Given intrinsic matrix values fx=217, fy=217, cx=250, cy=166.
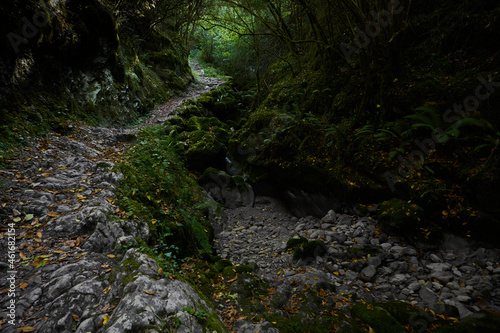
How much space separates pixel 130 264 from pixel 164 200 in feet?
8.03

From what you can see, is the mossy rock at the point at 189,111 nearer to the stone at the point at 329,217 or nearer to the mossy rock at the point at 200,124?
the mossy rock at the point at 200,124

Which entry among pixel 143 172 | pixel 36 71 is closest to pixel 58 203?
pixel 143 172

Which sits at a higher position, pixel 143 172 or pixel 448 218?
→ pixel 143 172

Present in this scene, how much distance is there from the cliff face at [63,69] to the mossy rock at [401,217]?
775 cm

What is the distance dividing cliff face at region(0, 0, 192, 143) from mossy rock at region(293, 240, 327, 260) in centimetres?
624

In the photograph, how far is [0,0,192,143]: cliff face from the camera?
461 cm

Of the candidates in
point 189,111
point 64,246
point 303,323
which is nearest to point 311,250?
point 303,323

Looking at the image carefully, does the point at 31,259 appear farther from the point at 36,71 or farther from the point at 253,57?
the point at 253,57

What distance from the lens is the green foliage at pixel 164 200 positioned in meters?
3.97

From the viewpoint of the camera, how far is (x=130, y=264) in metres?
2.67

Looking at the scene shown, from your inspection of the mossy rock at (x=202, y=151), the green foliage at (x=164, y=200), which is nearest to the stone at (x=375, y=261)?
the green foliage at (x=164, y=200)

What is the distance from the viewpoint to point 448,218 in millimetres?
4016

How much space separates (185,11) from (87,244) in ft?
59.0

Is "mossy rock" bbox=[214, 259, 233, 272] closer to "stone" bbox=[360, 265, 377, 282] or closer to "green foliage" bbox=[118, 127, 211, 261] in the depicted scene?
"green foliage" bbox=[118, 127, 211, 261]
